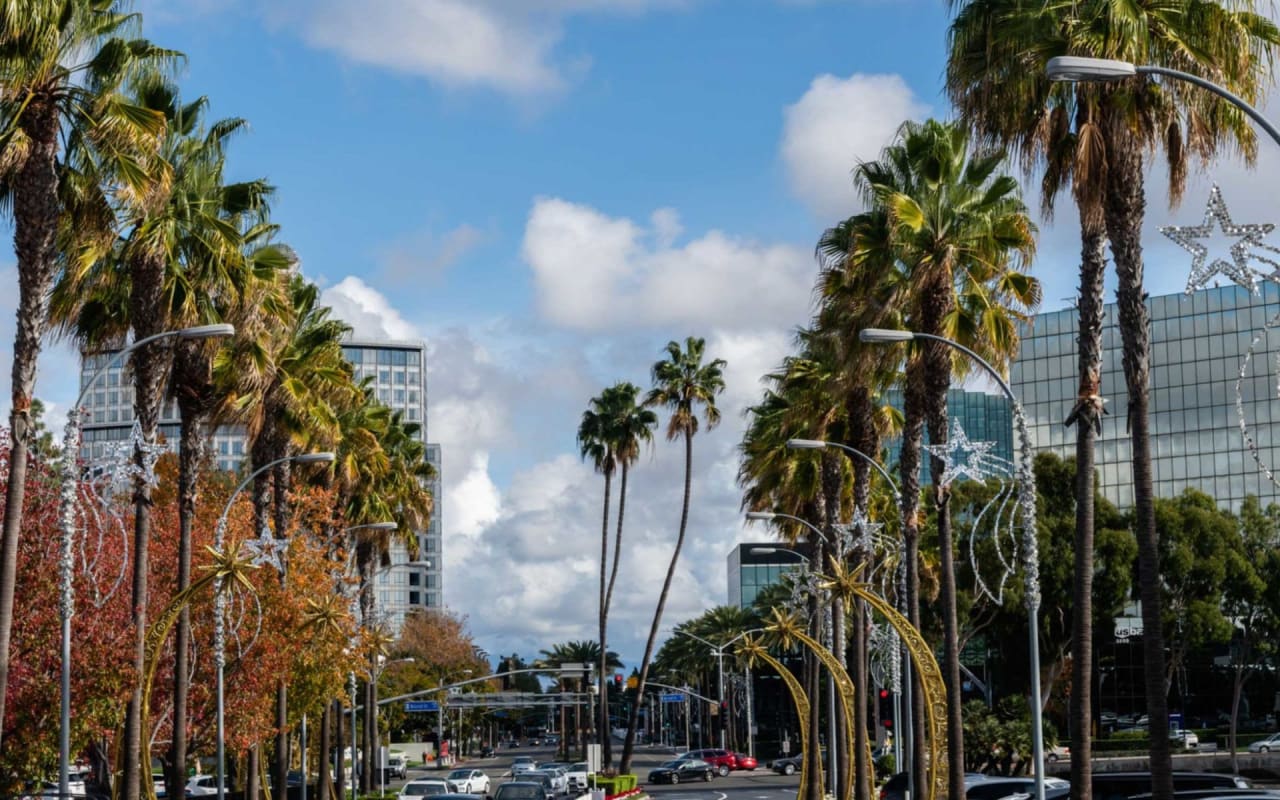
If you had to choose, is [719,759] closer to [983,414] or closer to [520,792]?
[983,414]

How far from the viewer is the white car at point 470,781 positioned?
66188mm

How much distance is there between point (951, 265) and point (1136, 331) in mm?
9333

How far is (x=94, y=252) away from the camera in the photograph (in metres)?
24.3

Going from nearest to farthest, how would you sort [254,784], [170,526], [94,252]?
Result: 1. [94,252]
2. [254,784]
3. [170,526]

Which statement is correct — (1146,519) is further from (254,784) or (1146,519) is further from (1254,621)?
(1254,621)

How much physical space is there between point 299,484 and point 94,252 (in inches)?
777

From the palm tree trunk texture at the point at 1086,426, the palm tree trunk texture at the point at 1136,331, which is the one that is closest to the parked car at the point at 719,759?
the palm tree trunk texture at the point at 1086,426

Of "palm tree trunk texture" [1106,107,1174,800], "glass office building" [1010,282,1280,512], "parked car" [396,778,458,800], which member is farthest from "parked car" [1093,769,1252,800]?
"glass office building" [1010,282,1280,512]

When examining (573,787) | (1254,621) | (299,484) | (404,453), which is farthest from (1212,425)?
(299,484)

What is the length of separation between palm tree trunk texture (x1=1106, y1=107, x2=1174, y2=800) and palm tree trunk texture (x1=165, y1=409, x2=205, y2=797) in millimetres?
16959

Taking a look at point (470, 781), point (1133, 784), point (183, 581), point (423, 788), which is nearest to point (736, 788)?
point (470, 781)

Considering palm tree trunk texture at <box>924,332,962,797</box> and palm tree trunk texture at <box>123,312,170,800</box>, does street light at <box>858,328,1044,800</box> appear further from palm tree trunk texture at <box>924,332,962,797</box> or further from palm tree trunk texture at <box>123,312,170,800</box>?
palm tree trunk texture at <box>123,312,170,800</box>

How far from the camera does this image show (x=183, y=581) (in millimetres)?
29562

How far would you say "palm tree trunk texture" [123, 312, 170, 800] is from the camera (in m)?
27.0
